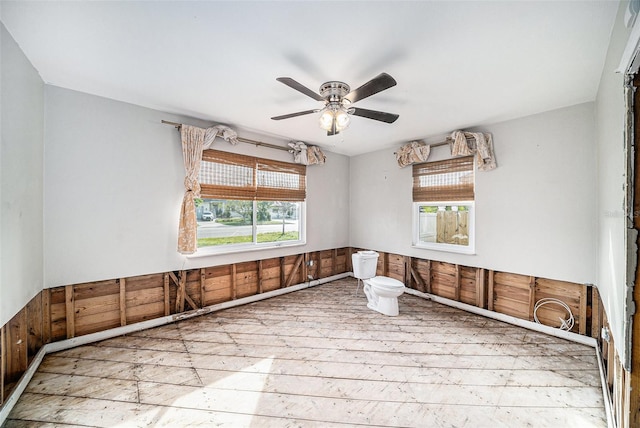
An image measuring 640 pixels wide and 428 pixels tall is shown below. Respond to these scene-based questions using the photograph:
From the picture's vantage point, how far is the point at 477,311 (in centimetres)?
350

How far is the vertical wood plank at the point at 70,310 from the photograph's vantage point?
99.9 inches

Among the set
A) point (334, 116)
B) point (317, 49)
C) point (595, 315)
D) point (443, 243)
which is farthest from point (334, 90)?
point (595, 315)

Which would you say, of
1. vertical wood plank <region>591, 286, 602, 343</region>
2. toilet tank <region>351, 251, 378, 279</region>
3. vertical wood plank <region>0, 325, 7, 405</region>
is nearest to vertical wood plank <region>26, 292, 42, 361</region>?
vertical wood plank <region>0, 325, 7, 405</region>

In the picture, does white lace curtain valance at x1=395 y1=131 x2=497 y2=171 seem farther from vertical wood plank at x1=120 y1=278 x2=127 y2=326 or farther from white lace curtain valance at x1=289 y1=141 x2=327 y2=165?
vertical wood plank at x1=120 y1=278 x2=127 y2=326

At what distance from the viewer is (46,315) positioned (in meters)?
2.44

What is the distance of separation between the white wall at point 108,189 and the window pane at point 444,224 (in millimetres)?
3293

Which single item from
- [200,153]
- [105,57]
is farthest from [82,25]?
[200,153]

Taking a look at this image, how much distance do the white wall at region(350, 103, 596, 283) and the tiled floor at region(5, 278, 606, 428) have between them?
852 mm

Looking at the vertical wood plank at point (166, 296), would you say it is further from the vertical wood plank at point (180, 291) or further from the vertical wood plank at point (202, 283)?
the vertical wood plank at point (202, 283)

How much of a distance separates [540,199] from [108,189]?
16.1 ft

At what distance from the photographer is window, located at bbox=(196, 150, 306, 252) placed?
3461 mm

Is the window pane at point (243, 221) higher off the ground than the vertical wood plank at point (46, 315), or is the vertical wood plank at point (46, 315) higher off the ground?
the window pane at point (243, 221)

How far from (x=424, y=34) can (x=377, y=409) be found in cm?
263

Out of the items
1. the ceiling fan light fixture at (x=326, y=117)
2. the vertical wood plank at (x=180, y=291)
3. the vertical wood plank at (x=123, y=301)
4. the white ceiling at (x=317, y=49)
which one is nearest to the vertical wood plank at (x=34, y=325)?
the vertical wood plank at (x=123, y=301)
